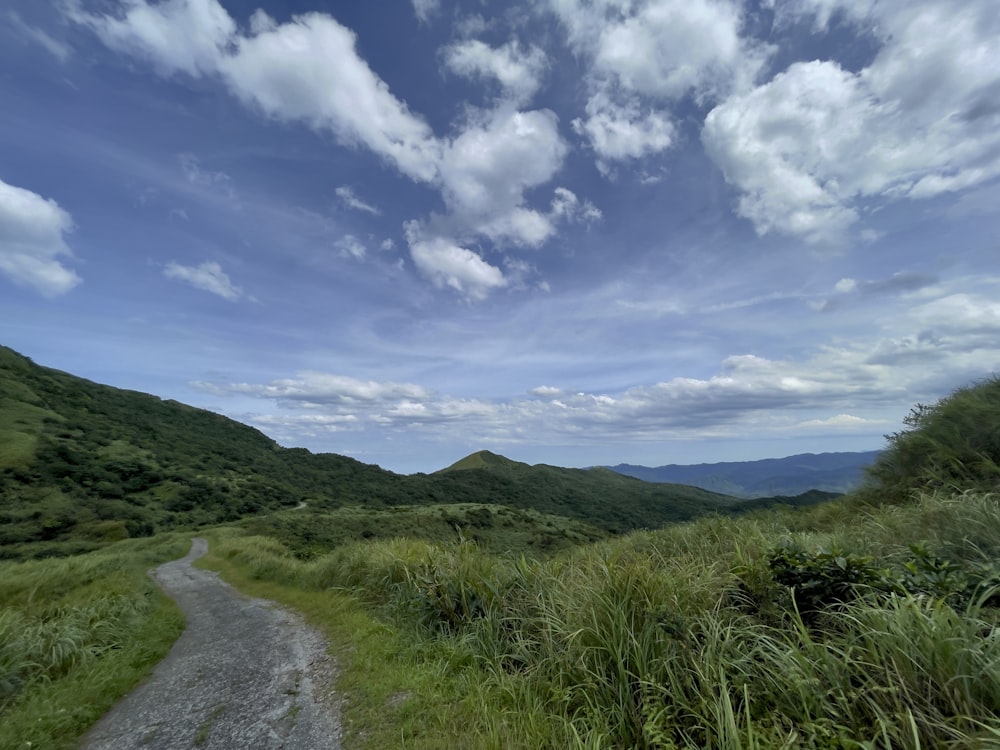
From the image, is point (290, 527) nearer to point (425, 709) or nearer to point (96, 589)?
point (96, 589)

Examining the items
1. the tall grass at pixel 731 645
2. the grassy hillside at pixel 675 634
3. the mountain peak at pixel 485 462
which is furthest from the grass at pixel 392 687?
the mountain peak at pixel 485 462

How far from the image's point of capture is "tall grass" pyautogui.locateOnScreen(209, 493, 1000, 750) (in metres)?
2.65

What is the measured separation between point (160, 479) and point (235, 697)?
74.2m

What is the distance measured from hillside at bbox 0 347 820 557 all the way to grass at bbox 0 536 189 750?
468 inches

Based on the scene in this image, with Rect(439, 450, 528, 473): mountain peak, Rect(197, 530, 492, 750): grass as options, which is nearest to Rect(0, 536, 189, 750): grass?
Rect(197, 530, 492, 750): grass

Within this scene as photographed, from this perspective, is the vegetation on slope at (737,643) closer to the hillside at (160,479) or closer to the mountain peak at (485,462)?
the hillside at (160,479)

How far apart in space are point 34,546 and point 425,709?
4873 cm

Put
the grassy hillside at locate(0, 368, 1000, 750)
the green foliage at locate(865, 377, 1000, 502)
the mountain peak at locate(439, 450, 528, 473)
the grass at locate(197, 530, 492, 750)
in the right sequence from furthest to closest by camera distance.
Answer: the mountain peak at locate(439, 450, 528, 473) → the green foliage at locate(865, 377, 1000, 502) → the grass at locate(197, 530, 492, 750) → the grassy hillside at locate(0, 368, 1000, 750)

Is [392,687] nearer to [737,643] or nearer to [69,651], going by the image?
[737,643]

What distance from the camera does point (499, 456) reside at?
654 feet

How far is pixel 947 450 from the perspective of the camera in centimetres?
807

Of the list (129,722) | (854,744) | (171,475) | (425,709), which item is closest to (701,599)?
(854,744)

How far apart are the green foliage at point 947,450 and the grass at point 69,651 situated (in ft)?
41.4

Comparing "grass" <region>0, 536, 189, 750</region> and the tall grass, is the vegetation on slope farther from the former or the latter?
"grass" <region>0, 536, 189, 750</region>
